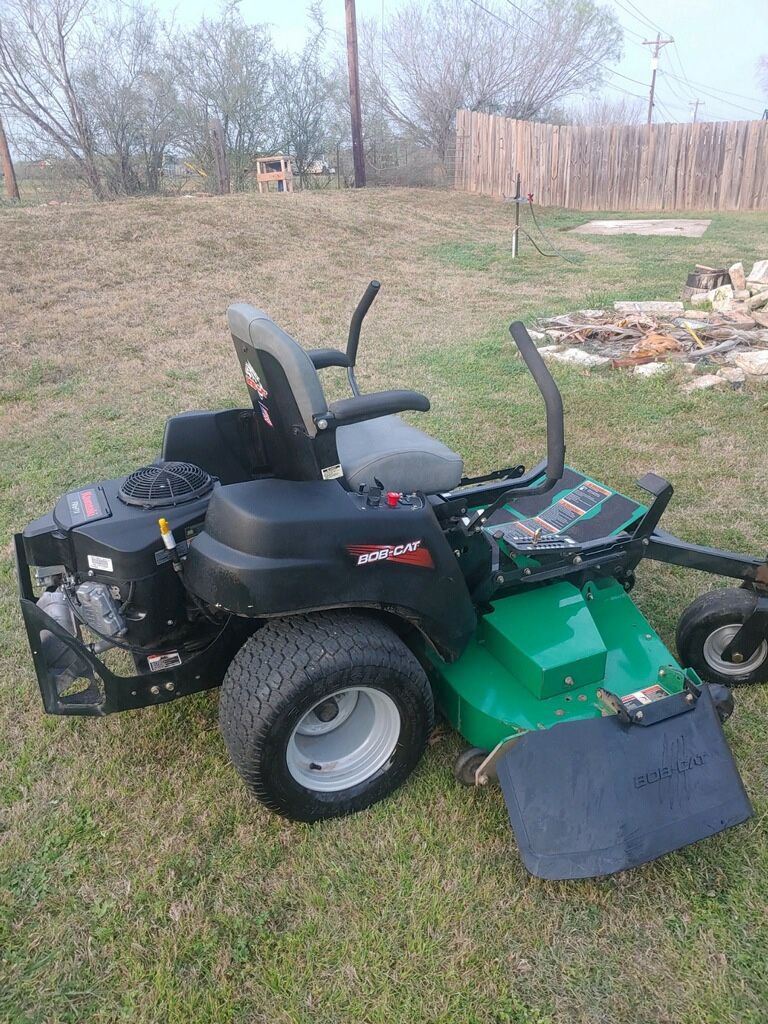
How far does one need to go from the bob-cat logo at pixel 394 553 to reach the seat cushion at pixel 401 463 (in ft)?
1.05

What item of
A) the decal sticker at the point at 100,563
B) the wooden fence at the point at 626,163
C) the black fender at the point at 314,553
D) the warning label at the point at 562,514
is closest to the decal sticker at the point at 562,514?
the warning label at the point at 562,514

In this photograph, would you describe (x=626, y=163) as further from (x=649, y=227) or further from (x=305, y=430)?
(x=305, y=430)

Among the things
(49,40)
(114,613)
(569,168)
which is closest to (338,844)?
(114,613)

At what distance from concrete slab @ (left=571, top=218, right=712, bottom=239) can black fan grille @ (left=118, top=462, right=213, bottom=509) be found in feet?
44.1

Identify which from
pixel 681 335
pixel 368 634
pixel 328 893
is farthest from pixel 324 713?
pixel 681 335

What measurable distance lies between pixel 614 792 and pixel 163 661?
1314 mm

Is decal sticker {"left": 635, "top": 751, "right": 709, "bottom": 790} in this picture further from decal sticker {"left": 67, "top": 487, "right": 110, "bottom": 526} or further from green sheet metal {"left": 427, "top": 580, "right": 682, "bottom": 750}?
decal sticker {"left": 67, "top": 487, "right": 110, "bottom": 526}

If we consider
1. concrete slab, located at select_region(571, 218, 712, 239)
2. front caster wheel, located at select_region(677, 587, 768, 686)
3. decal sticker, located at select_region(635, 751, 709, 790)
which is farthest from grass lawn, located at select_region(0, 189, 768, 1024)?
concrete slab, located at select_region(571, 218, 712, 239)

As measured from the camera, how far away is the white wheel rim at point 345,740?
2207 millimetres

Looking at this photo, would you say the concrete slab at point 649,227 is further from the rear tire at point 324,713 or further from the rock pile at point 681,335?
the rear tire at point 324,713

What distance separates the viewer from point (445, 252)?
464 inches

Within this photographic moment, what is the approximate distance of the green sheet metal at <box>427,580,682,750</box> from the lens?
7.18 feet

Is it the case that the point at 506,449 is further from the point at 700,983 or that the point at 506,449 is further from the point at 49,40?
the point at 49,40

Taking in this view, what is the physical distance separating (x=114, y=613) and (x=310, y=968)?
1056 millimetres
